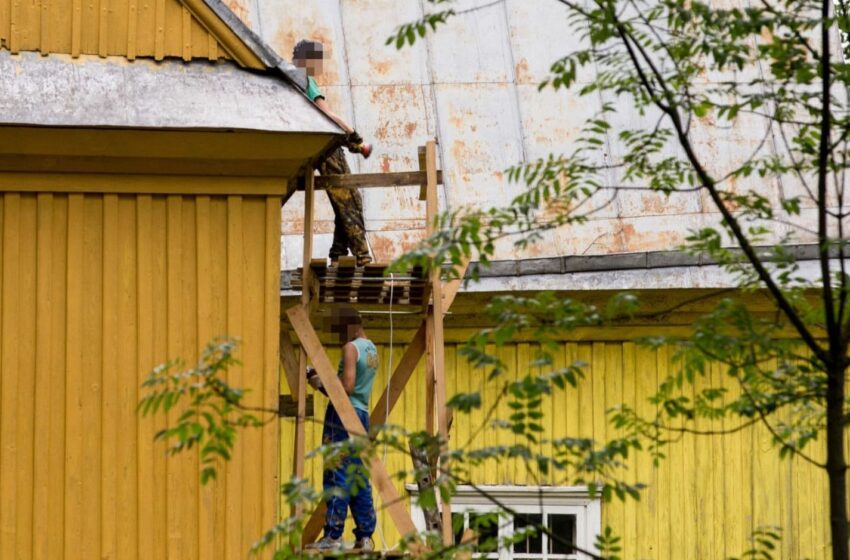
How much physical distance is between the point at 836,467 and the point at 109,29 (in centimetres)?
505

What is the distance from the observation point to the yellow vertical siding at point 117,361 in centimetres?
986

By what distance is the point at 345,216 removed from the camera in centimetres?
1125

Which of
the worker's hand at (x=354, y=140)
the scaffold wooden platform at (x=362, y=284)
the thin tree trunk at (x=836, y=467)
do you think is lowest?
the thin tree trunk at (x=836, y=467)

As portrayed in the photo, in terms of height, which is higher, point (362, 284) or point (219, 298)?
point (362, 284)

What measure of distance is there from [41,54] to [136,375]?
1.95 meters

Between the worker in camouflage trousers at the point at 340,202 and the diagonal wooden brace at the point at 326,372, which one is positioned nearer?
the diagonal wooden brace at the point at 326,372

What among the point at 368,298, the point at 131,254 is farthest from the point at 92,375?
the point at 368,298

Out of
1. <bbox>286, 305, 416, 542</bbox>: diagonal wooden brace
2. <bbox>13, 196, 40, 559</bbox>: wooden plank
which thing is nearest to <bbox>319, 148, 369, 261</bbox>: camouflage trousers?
<bbox>286, 305, 416, 542</bbox>: diagonal wooden brace

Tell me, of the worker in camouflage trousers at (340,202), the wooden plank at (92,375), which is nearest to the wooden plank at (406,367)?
the worker in camouflage trousers at (340,202)

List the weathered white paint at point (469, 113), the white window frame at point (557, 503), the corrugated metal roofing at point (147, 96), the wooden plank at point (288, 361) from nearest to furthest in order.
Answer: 1. the corrugated metal roofing at point (147, 96)
2. the wooden plank at point (288, 361)
3. the white window frame at point (557, 503)
4. the weathered white paint at point (469, 113)

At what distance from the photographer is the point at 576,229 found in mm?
14688

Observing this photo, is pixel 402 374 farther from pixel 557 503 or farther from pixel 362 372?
pixel 557 503

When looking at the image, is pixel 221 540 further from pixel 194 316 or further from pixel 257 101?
pixel 257 101

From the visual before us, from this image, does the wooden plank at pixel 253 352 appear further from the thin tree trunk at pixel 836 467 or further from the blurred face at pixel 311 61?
the thin tree trunk at pixel 836 467
